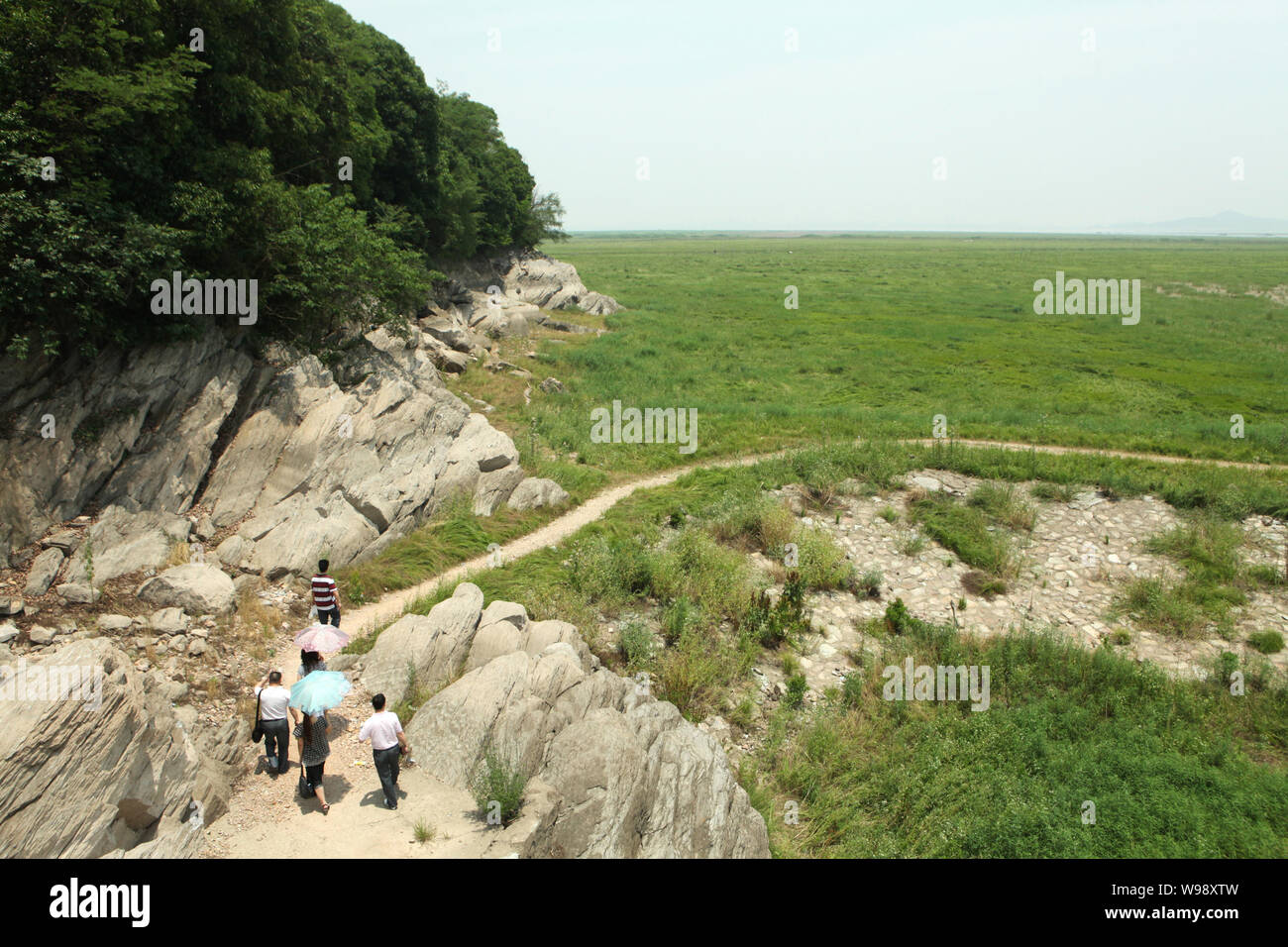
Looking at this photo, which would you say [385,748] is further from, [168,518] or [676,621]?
[168,518]

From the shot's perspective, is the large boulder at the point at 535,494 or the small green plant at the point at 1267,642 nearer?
the small green plant at the point at 1267,642

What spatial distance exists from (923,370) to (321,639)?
39.9 m

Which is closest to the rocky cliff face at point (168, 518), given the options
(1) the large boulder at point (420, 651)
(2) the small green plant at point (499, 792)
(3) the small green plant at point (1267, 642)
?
(1) the large boulder at point (420, 651)

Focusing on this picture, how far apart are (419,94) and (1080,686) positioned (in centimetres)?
4402

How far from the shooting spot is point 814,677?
56.5ft

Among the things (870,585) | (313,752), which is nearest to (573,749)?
(313,752)

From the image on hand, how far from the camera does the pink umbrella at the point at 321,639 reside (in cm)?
1296

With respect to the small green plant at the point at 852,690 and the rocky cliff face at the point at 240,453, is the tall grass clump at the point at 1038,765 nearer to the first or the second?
the small green plant at the point at 852,690

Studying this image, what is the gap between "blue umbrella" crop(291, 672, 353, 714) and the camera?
10750 mm

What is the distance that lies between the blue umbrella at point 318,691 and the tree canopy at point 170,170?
9.66 m

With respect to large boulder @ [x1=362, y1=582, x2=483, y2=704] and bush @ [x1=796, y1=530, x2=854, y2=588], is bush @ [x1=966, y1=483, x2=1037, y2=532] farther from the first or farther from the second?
large boulder @ [x1=362, y1=582, x2=483, y2=704]

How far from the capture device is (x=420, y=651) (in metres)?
14.1

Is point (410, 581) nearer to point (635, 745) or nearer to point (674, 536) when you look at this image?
point (674, 536)
